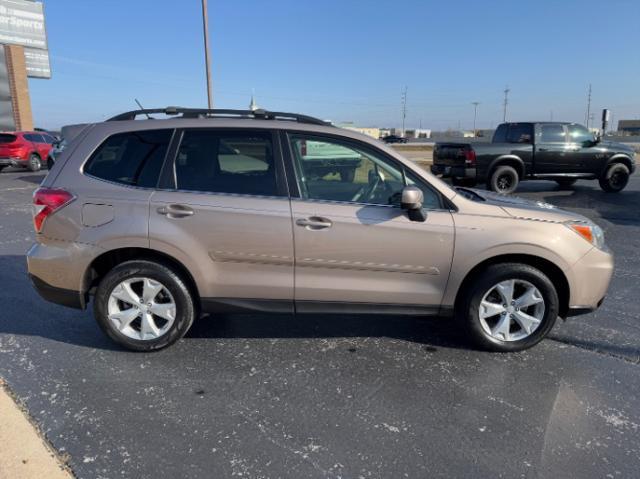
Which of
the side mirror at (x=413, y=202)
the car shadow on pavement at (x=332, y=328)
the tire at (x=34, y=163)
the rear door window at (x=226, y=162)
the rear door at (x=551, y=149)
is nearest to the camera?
the side mirror at (x=413, y=202)

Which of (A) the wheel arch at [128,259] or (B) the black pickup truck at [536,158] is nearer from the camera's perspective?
(A) the wheel arch at [128,259]

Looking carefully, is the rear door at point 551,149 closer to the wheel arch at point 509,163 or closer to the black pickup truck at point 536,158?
the black pickup truck at point 536,158

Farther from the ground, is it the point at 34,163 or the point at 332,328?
the point at 34,163

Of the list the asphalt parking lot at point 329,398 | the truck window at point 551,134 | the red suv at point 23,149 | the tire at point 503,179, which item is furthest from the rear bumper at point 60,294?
the red suv at point 23,149

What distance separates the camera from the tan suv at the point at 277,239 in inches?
134

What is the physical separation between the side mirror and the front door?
0.14ft

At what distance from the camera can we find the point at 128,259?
3605 millimetres

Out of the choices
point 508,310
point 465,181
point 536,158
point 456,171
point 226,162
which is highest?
point 226,162

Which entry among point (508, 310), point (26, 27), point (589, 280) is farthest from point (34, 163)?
point (26, 27)

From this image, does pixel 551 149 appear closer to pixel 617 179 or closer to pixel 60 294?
pixel 617 179

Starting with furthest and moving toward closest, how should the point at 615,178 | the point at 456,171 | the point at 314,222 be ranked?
the point at 615,178, the point at 456,171, the point at 314,222

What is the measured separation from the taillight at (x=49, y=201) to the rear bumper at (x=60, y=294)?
1.43 ft

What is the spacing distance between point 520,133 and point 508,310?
10.3 m

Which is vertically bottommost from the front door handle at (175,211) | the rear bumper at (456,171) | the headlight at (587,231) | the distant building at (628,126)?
the rear bumper at (456,171)
